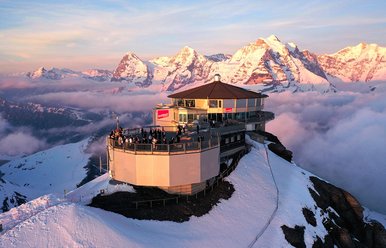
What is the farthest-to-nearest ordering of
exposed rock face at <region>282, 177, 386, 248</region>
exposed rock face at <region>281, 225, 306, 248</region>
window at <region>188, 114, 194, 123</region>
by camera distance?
1. window at <region>188, 114, 194, 123</region>
2. exposed rock face at <region>282, 177, 386, 248</region>
3. exposed rock face at <region>281, 225, 306, 248</region>

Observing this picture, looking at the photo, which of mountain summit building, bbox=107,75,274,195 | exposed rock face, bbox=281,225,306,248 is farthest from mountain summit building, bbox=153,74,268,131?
exposed rock face, bbox=281,225,306,248

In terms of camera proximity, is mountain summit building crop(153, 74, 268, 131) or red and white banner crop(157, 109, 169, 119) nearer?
mountain summit building crop(153, 74, 268, 131)

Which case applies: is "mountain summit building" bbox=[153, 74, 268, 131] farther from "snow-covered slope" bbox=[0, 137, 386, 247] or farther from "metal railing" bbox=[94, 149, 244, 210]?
"metal railing" bbox=[94, 149, 244, 210]

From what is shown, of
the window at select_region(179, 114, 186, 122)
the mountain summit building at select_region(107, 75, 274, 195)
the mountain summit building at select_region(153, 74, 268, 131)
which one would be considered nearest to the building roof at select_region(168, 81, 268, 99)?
the mountain summit building at select_region(153, 74, 268, 131)

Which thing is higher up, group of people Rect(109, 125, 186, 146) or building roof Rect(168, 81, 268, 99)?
building roof Rect(168, 81, 268, 99)

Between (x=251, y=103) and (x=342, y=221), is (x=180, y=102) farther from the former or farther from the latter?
(x=342, y=221)

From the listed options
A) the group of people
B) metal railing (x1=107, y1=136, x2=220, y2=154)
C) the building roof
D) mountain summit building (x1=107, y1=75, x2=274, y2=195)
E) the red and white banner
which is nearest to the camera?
metal railing (x1=107, y1=136, x2=220, y2=154)

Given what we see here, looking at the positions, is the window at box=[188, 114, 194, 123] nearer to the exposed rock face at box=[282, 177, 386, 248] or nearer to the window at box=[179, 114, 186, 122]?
the window at box=[179, 114, 186, 122]

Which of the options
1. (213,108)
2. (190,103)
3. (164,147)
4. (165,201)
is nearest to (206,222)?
(165,201)

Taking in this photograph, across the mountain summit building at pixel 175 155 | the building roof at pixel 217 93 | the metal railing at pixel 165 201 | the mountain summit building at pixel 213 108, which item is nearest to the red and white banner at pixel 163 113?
the mountain summit building at pixel 213 108

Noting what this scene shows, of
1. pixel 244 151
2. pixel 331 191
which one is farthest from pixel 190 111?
pixel 331 191

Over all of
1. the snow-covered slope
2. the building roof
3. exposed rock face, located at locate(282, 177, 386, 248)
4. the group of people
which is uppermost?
the building roof
